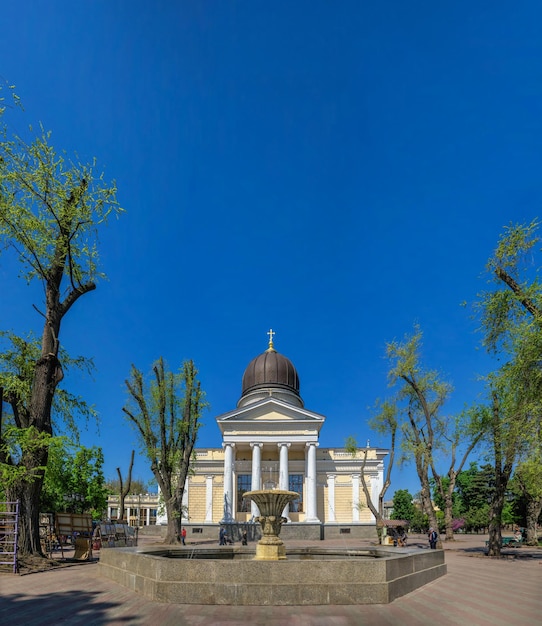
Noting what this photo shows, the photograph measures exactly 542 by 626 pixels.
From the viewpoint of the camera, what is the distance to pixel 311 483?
45094 mm

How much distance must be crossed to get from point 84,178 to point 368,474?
3883cm

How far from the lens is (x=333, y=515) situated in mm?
47188

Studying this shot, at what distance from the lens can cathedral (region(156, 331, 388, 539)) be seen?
45625mm

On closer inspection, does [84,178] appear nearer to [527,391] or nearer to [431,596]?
[431,596]

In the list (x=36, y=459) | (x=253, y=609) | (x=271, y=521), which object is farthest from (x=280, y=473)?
(x=253, y=609)

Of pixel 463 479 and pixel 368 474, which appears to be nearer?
pixel 368 474

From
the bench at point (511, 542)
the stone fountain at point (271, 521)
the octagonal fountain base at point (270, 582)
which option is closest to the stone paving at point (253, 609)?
the octagonal fountain base at point (270, 582)

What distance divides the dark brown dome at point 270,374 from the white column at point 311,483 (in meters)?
10.2

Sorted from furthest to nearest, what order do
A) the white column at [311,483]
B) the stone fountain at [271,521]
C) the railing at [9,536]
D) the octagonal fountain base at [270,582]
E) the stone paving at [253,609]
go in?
the white column at [311,483] → the railing at [9,536] → the stone fountain at [271,521] → the octagonal fountain base at [270,582] → the stone paving at [253,609]

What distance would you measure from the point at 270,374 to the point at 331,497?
14.0 metres

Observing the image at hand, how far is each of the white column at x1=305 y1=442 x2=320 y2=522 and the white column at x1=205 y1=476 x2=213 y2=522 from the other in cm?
881

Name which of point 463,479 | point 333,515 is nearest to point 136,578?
point 333,515

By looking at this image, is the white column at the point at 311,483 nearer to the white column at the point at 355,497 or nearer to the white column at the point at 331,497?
the white column at the point at 331,497

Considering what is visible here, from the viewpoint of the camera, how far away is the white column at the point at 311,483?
1737 inches
